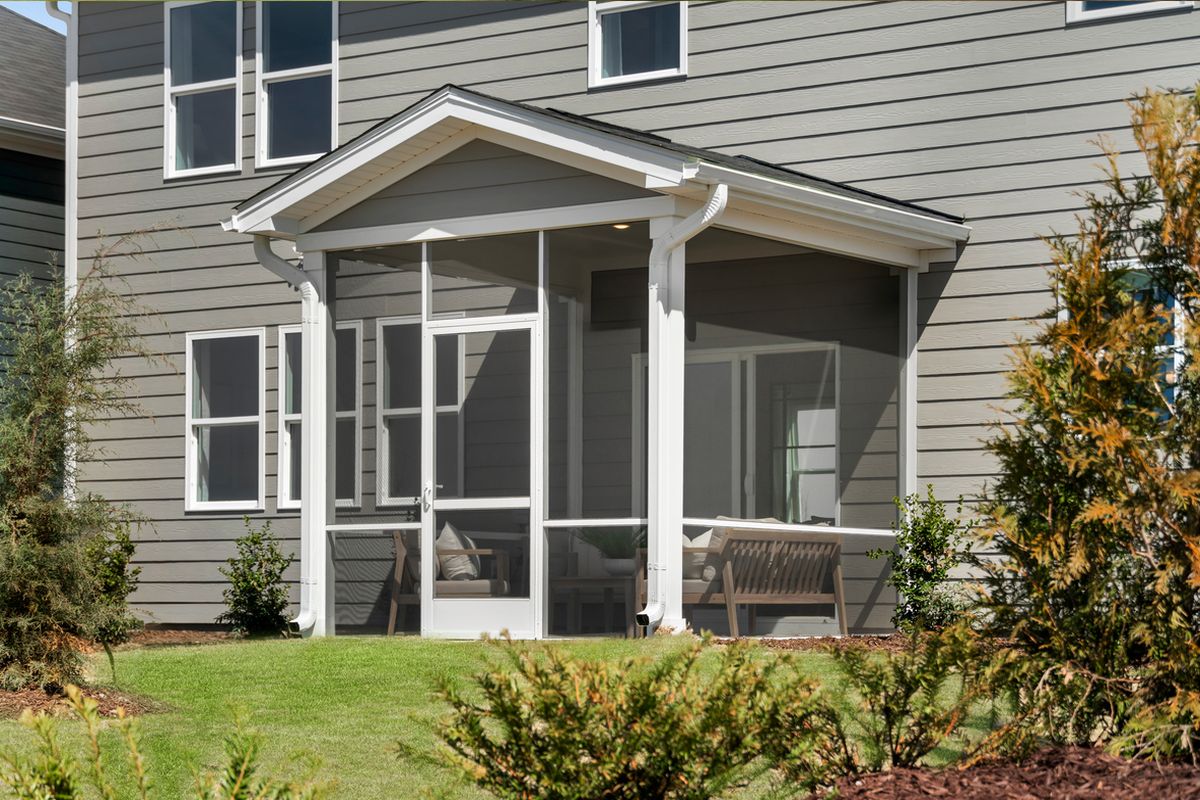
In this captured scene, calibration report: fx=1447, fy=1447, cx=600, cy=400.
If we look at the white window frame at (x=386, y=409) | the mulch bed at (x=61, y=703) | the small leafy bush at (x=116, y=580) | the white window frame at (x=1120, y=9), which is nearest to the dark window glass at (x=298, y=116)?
the white window frame at (x=386, y=409)

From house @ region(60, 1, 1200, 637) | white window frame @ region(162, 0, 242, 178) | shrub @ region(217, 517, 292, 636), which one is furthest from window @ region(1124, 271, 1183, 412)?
white window frame @ region(162, 0, 242, 178)

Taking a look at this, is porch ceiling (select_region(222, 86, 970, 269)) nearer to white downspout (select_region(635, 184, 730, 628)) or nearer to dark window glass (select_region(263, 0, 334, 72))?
white downspout (select_region(635, 184, 730, 628))

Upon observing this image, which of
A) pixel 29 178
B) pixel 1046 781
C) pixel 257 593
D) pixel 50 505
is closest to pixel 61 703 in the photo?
pixel 50 505

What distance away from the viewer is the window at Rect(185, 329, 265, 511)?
44.8 feet

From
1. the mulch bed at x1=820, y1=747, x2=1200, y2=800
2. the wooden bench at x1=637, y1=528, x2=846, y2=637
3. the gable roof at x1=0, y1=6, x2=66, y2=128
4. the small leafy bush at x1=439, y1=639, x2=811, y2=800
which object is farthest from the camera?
the gable roof at x1=0, y1=6, x2=66, y2=128

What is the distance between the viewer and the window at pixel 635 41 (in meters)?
12.1

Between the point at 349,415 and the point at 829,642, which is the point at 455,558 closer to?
the point at 349,415

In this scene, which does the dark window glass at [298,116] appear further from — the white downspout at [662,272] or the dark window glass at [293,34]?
the white downspout at [662,272]

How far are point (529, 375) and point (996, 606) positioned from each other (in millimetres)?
5570

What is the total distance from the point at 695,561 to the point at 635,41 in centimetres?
496

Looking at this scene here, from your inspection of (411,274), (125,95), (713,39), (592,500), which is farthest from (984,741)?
(125,95)

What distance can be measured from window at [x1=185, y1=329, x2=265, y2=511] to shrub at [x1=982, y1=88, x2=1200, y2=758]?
9982 millimetres

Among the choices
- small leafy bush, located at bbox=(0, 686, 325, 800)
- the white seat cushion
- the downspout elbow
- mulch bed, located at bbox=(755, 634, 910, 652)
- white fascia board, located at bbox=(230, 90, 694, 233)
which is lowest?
mulch bed, located at bbox=(755, 634, 910, 652)

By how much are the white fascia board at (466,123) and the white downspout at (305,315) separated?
9.8 inches
